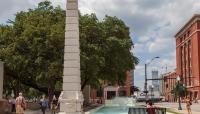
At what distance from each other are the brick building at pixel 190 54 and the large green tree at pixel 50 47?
45.2 meters

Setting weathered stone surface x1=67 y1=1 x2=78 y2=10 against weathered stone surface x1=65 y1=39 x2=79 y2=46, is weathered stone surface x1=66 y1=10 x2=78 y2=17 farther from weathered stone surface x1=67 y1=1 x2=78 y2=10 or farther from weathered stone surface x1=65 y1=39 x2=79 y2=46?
weathered stone surface x1=65 y1=39 x2=79 y2=46

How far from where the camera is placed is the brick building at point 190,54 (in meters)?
119

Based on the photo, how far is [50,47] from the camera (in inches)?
1970

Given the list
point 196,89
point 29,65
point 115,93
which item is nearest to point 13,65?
point 29,65

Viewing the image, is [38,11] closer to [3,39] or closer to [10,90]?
[3,39]

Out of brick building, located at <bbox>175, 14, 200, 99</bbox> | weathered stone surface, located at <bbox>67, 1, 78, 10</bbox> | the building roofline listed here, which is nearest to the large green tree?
weathered stone surface, located at <bbox>67, 1, 78, 10</bbox>

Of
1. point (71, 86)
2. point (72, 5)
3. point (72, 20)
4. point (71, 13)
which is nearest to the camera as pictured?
point (71, 86)

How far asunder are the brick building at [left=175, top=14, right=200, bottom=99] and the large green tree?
1781 inches

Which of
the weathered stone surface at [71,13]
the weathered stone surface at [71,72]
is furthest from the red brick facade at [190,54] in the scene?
the weathered stone surface at [71,72]

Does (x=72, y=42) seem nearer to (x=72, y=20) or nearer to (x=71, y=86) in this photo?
(x=72, y=20)

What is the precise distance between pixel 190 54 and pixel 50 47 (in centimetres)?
8644

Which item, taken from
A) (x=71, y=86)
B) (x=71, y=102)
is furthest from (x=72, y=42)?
(x=71, y=102)

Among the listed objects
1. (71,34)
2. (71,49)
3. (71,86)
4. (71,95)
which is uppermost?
(71,34)

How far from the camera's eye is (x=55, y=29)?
165ft
